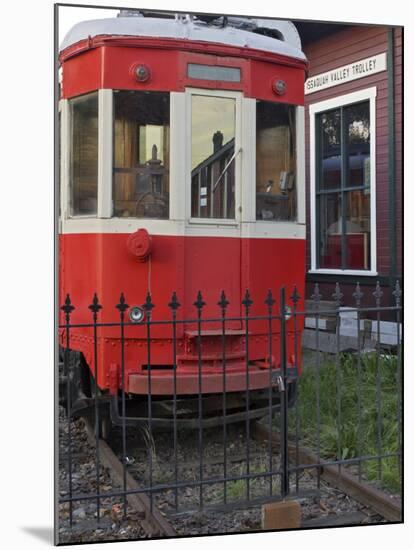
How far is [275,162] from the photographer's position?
435cm

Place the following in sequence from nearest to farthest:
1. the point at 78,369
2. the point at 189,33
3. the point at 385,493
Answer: the point at 385,493 < the point at 189,33 < the point at 78,369

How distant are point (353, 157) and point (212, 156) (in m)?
1.10

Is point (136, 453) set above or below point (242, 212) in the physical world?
below

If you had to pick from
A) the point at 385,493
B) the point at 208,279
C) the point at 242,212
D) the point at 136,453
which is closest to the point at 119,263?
the point at 208,279

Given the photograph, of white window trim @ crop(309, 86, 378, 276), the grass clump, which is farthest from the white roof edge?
the grass clump

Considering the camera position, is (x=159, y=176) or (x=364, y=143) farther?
(x=364, y=143)

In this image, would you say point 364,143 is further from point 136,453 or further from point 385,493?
point 136,453

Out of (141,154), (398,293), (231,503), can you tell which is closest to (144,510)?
(231,503)

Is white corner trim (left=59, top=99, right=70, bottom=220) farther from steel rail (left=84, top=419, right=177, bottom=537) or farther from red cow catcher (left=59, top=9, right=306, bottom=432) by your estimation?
steel rail (left=84, top=419, right=177, bottom=537)

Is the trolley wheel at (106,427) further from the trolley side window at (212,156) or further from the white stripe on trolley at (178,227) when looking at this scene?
the trolley side window at (212,156)

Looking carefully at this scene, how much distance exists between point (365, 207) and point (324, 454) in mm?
1638

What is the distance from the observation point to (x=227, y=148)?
4.17 m

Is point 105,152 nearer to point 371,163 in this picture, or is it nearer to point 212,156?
point 212,156

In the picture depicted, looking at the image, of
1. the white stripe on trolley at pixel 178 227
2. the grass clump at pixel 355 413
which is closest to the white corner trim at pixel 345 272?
the grass clump at pixel 355 413
